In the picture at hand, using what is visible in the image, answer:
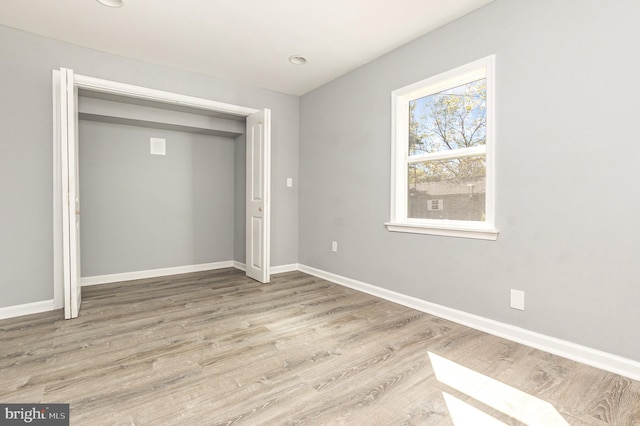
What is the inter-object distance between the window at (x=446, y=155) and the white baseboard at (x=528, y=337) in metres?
0.66

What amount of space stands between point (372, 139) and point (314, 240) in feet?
5.26

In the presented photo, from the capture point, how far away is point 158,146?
429cm

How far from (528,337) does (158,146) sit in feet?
14.7

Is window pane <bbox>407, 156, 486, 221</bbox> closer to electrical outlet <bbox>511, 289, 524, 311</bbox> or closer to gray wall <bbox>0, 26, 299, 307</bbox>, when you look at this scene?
electrical outlet <bbox>511, 289, 524, 311</bbox>

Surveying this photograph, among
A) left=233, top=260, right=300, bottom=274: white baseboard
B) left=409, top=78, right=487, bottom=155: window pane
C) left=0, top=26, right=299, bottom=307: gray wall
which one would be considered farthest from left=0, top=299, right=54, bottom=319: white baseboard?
left=409, top=78, right=487, bottom=155: window pane

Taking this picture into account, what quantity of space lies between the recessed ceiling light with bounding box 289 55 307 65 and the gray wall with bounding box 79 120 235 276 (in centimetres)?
182

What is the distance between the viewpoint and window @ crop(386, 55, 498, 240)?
101 inches

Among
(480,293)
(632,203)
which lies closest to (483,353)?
(480,293)

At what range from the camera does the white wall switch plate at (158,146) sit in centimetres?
424

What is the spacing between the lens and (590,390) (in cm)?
171

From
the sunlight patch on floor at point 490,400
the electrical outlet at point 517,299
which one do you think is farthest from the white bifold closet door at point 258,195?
the electrical outlet at point 517,299

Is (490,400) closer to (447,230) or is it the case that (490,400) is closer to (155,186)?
(447,230)

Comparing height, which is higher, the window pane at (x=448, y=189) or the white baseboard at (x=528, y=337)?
the window pane at (x=448, y=189)

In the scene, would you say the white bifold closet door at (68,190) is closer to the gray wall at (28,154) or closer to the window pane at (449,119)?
the gray wall at (28,154)
